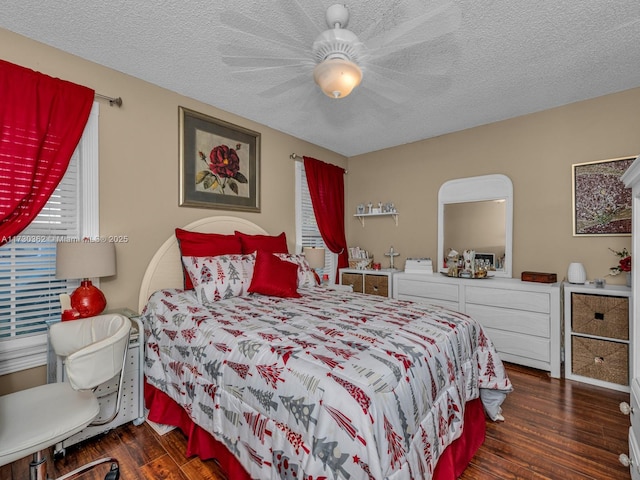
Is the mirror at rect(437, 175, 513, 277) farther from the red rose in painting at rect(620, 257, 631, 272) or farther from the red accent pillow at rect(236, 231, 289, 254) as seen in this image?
the red accent pillow at rect(236, 231, 289, 254)

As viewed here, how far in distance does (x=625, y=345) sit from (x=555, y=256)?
0.95 m

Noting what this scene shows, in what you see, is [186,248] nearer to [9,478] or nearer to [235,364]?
[235,364]

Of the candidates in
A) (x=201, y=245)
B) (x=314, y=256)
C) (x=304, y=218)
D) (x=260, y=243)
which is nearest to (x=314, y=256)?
(x=314, y=256)

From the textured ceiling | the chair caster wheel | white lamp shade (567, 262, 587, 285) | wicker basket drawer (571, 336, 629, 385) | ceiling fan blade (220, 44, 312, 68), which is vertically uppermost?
the textured ceiling

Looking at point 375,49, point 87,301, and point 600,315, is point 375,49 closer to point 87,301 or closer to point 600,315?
point 87,301

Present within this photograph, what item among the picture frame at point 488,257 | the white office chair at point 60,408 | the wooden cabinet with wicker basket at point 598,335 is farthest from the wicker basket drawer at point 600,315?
the white office chair at point 60,408

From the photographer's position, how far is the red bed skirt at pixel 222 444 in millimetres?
1487

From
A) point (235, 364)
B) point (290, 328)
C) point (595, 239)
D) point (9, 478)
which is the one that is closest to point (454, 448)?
point (290, 328)

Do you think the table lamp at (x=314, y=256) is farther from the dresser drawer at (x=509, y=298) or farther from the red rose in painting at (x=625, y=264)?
the red rose in painting at (x=625, y=264)

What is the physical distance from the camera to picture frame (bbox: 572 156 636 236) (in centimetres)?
284

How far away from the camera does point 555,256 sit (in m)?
3.21

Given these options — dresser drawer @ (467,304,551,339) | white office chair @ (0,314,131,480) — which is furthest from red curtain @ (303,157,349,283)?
white office chair @ (0,314,131,480)

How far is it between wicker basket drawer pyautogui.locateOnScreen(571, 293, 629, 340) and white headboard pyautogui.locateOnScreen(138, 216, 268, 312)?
3.35 m

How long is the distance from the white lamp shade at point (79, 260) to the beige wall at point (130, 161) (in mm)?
426
